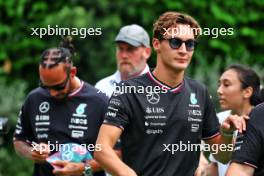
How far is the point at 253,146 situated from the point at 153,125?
1.08 meters

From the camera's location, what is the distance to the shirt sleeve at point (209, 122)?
827 cm

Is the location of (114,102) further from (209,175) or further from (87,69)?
(87,69)

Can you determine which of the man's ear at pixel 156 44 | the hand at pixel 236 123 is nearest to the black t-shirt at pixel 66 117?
the man's ear at pixel 156 44

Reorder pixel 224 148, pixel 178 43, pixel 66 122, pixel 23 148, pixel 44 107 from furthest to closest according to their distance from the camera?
pixel 23 148 < pixel 44 107 < pixel 66 122 < pixel 224 148 < pixel 178 43

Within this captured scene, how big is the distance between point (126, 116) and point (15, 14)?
9732mm

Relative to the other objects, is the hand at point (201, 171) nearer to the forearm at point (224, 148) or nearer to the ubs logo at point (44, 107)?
the forearm at point (224, 148)

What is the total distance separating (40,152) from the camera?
29.4ft

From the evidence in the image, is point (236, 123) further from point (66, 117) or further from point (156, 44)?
point (66, 117)

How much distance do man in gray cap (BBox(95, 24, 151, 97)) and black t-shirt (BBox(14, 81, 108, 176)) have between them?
765 millimetres

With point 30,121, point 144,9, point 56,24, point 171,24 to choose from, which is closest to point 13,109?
point 56,24

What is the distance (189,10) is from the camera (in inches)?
680

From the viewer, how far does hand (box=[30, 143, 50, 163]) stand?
8.94 meters

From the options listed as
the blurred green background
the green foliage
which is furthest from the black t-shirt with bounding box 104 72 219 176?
the blurred green background

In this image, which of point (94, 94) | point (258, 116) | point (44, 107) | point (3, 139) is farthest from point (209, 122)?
point (3, 139)
